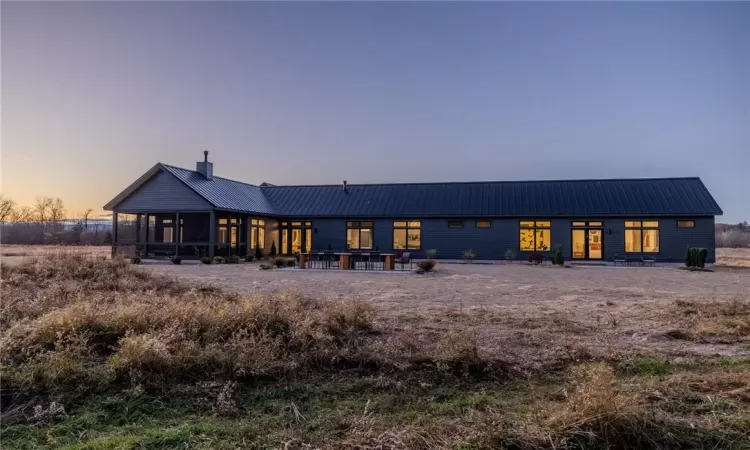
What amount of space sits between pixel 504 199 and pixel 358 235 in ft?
26.3

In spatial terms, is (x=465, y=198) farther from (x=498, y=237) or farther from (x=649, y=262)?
Answer: (x=649, y=262)

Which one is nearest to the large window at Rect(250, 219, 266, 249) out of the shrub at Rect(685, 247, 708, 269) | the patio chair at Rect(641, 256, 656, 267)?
the patio chair at Rect(641, 256, 656, 267)

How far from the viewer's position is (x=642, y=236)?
72.1 feet

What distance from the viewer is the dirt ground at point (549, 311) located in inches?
199

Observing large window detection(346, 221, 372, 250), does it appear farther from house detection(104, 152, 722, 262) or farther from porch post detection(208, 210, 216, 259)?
porch post detection(208, 210, 216, 259)

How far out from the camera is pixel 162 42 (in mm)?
12719

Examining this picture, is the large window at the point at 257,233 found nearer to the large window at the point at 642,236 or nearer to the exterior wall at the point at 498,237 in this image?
the exterior wall at the point at 498,237

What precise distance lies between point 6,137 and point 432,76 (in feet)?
44.4

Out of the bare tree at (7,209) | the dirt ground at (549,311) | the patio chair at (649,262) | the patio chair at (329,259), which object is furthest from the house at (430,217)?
the bare tree at (7,209)

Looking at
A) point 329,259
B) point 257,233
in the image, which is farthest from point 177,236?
point 329,259

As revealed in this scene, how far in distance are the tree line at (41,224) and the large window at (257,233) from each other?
1045 centimetres

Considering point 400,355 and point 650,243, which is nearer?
point 400,355

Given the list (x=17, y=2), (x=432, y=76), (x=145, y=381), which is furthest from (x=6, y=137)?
(x=432, y=76)

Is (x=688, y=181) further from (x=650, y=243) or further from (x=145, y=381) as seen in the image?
(x=145, y=381)
